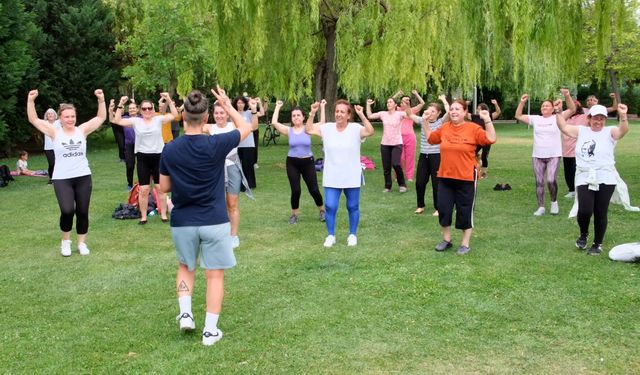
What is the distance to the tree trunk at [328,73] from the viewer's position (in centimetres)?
1626

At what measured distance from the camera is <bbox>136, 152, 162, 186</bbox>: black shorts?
8.88 metres

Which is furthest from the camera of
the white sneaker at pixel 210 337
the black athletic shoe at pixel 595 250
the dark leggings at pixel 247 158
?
the dark leggings at pixel 247 158

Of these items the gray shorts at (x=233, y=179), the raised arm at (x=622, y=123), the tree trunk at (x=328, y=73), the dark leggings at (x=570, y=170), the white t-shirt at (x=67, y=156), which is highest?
the tree trunk at (x=328, y=73)

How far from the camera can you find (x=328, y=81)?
16.7 metres

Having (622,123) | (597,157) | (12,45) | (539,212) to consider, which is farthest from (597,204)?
(12,45)

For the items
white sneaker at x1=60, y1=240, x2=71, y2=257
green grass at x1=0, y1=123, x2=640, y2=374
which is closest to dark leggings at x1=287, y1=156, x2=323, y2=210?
green grass at x1=0, y1=123, x2=640, y2=374

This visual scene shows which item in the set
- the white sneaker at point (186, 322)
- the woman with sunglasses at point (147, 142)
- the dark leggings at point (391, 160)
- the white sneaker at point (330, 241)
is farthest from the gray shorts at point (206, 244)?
the dark leggings at point (391, 160)

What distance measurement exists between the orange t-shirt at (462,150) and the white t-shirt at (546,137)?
2.47 metres

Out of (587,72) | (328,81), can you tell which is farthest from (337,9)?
(587,72)

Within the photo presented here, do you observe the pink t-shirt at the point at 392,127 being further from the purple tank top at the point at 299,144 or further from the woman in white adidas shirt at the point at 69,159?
the woman in white adidas shirt at the point at 69,159

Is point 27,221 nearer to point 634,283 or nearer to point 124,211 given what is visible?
point 124,211

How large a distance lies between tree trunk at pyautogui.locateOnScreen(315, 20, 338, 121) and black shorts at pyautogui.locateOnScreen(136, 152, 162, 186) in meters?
8.12

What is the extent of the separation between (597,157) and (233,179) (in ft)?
13.2

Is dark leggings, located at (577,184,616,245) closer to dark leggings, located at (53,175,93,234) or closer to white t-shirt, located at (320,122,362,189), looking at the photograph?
white t-shirt, located at (320,122,362,189)
